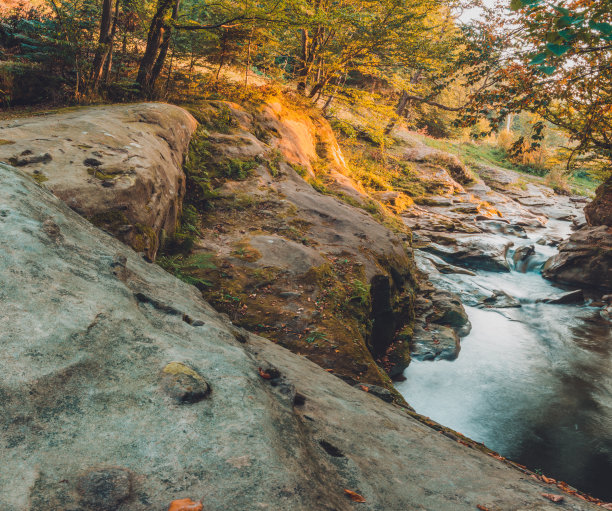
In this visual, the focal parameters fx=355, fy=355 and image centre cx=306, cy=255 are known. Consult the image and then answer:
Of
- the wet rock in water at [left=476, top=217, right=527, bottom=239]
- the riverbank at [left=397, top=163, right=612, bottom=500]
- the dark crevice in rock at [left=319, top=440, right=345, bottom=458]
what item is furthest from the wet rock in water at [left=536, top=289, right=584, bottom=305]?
the dark crevice in rock at [left=319, top=440, right=345, bottom=458]

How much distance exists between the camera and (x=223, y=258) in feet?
18.7

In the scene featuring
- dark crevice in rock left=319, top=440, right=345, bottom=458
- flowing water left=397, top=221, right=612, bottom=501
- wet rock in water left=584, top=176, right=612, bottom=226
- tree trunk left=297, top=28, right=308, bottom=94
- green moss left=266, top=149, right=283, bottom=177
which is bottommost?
flowing water left=397, top=221, right=612, bottom=501

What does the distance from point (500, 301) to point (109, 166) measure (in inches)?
452

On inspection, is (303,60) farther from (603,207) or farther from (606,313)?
(606,313)

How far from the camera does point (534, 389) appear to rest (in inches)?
298

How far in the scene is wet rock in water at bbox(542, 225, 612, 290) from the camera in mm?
12375

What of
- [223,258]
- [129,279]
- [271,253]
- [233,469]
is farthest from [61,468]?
[271,253]

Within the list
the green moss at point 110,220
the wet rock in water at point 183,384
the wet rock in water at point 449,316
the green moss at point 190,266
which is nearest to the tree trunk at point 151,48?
the green moss at point 190,266

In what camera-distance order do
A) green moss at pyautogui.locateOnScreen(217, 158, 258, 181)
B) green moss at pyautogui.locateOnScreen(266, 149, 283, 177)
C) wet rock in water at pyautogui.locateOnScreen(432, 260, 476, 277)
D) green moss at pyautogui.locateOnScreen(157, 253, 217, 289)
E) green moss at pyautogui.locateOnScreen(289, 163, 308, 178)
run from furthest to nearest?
wet rock in water at pyautogui.locateOnScreen(432, 260, 476, 277), green moss at pyautogui.locateOnScreen(289, 163, 308, 178), green moss at pyautogui.locateOnScreen(266, 149, 283, 177), green moss at pyautogui.locateOnScreen(217, 158, 258, 181), green moss at pyautogui.locateOnScreen(157, 253, 217, 289)

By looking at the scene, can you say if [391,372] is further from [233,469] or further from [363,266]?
[233,469]

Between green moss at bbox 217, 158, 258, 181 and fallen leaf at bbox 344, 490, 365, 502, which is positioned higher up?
green moss at bbox 217, 158, 258, 181

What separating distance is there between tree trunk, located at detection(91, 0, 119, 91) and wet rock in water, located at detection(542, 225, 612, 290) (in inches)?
621

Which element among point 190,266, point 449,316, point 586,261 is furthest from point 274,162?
point 586,261

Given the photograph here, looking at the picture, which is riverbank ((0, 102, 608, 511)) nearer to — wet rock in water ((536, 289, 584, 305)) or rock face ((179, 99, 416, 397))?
rock face ((179, 99, 416, 397))
